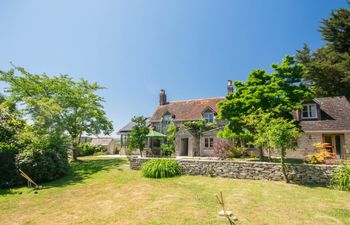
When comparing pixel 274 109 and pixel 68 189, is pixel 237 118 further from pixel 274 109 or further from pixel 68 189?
pixel 68 189

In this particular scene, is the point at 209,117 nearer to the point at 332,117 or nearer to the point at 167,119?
the point at 167,119

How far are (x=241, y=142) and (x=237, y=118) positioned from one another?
530 centimetres

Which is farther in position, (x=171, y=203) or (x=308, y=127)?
(x=308, y=127)

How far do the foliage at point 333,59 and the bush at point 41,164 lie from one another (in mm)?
31563

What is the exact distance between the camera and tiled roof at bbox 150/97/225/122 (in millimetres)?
29067

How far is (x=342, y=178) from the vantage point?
410 inches

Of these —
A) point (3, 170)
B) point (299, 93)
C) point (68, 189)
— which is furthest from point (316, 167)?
point (3, 170)

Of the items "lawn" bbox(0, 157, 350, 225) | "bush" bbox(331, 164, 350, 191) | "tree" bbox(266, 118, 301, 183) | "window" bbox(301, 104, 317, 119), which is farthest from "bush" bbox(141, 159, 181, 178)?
"window" bbox(301, 104, 317, 119)

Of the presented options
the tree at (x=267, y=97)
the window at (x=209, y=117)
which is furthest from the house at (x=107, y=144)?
the tree at (x=267, y=97)

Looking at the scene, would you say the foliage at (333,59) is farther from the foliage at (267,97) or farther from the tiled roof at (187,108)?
the foliage at (267,97)

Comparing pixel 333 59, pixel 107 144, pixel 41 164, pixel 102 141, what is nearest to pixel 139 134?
pixel 41 164

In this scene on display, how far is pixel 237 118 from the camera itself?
17.2 meters

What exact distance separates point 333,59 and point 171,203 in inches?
1198

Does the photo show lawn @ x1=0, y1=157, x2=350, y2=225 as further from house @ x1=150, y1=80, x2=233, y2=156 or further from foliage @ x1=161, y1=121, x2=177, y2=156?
foliage @ x1=161, y1=121, x2=177, y2=156
